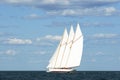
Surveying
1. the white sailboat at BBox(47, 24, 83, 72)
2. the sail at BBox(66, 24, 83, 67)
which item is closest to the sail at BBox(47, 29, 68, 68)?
the white sailboat at BBox(47, 24, 83, 72)

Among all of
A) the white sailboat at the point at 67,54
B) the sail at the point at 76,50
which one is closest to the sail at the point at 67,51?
the white sailboat at the point at 67,54

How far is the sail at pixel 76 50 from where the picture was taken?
176 metres

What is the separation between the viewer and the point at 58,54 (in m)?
186

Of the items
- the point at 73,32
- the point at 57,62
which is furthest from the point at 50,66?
the point at 73,32

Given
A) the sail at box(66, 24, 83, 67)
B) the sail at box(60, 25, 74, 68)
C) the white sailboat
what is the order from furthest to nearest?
the sail at box(60, 25, 74, 68)
the white sailboat
the sail at box(66, 24, 83, 67)

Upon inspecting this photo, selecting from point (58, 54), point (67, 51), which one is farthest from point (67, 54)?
point (58, 54)

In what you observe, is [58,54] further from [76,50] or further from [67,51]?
[76,50]

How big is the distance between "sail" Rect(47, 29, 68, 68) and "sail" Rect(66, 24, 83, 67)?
13.5ft

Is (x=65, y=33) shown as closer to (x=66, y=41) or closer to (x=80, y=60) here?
(x=66, y=41)

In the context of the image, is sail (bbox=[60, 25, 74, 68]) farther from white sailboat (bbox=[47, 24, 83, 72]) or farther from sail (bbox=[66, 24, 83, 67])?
sail (bbox=[66, 24, 83, 67])

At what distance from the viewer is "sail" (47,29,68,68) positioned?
601 feet

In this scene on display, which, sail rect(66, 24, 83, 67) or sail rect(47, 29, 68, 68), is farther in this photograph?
sail rect(47, 29, 68, 68)

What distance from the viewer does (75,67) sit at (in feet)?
599

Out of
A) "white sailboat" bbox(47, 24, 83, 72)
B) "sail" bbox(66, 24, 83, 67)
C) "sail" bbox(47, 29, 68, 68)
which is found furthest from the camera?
"sail" bbox(47, 29, 68, 68)
